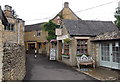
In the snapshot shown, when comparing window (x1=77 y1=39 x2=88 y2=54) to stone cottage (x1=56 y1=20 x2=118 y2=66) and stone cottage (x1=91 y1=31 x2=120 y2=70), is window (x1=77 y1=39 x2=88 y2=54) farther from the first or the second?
stone cottage (x1=91 y1=31 x2=120 y2=70)

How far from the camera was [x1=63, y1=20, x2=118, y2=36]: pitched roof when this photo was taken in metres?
11.4

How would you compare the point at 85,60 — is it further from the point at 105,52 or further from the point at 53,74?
the point at 53,74

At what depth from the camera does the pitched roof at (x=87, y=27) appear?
11415mm

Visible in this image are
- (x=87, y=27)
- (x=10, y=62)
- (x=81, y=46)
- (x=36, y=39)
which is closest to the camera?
(x=10, y=62)

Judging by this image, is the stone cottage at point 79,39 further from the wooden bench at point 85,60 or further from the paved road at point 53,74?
the paved road at point 53,74

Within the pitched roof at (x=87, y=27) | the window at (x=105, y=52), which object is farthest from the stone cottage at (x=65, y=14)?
the window at (x=105, y=52)

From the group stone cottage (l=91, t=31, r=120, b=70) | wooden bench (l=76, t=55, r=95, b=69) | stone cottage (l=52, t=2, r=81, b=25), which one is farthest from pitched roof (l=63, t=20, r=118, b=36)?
stone cottage (l=52, t=2, r=81, b=25)

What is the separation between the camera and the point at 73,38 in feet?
36.4

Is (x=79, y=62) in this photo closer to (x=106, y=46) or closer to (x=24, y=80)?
(x=106, y=46)

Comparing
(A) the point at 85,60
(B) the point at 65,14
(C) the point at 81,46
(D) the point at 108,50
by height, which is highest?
(B) the point at 65,14

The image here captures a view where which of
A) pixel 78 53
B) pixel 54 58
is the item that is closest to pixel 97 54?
pixel 78 53

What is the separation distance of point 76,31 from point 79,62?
10.9ft

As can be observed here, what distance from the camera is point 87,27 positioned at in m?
12.5

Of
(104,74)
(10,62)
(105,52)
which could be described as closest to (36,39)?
(105,52)
